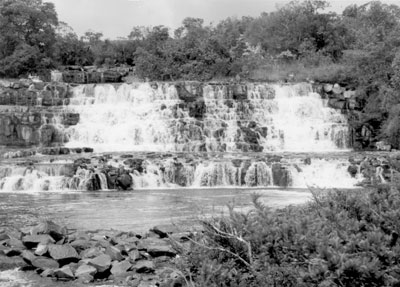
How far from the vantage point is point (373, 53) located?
124 ft

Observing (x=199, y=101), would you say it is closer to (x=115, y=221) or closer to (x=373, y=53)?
(x=373, y=53)

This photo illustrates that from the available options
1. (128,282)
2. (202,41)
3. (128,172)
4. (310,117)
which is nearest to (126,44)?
(202,41)

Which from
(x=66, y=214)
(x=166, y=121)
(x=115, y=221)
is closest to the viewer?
(x=115, y=221)

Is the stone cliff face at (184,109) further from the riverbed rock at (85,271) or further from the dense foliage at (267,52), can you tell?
the riverbed rock at (85,271)

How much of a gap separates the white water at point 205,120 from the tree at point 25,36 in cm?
1116

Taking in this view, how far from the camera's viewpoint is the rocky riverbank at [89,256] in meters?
8.53

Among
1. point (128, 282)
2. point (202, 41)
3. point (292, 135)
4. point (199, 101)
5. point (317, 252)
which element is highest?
point (202, 41)

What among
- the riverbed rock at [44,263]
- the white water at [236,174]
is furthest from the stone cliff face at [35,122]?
the riverbed rock at [44,263]

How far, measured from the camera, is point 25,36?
48500 mm

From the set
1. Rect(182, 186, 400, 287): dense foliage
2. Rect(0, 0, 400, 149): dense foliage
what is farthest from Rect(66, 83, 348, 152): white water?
Rect(182, 186, 400, 287): dense foliage

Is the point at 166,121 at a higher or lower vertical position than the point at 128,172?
higher

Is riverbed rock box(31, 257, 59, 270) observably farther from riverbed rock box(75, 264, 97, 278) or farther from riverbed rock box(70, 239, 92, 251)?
riverbed rock box(70, 239, 92, 251)

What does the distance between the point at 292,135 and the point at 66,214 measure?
21275 millimetres

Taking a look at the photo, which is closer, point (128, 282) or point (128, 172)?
point (128, 282)
